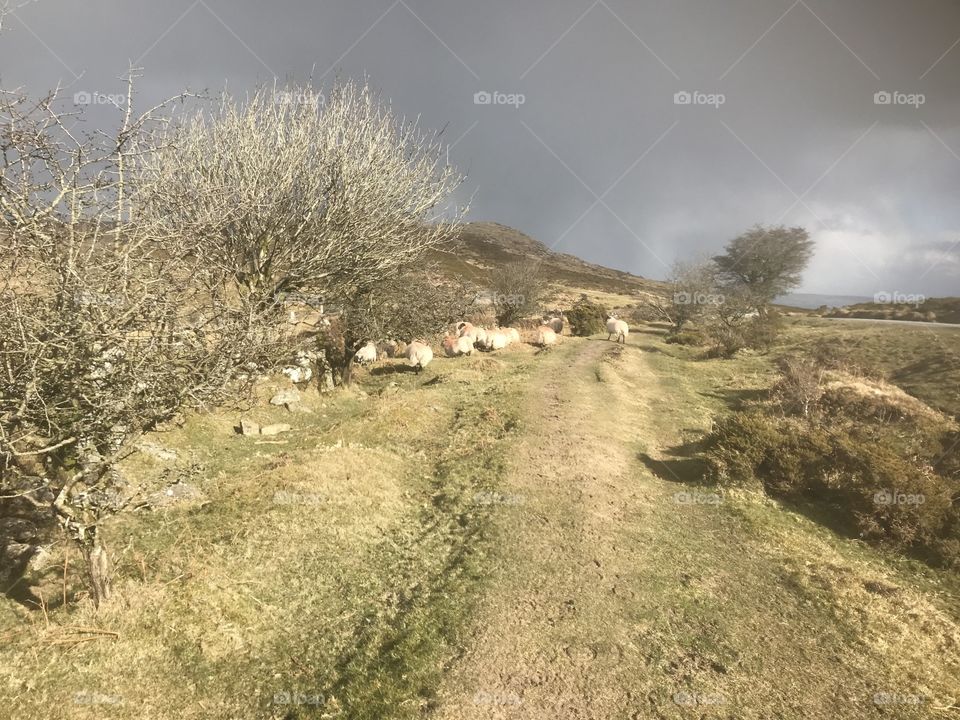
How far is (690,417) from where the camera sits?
60.0ft

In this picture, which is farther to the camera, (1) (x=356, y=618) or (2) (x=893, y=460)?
(2) (x=893, y=460)

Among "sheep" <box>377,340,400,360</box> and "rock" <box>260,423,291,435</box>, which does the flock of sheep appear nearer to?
"sheep" <box>377,340,400,360</box>

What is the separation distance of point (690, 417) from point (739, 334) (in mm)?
16375

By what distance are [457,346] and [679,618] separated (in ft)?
73.6

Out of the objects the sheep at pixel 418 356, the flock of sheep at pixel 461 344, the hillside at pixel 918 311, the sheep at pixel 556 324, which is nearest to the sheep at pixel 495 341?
the flock of sheep at pixel 461 344

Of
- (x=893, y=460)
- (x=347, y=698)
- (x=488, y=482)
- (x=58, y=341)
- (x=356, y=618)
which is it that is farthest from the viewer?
(x=488, y=482)

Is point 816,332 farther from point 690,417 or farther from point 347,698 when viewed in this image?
point 347,698

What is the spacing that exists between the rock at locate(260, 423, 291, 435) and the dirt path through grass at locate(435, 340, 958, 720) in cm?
799

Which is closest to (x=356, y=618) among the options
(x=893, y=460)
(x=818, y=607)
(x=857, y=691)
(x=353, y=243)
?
(x=857, y=691)

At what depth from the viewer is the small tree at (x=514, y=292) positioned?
39.6 m

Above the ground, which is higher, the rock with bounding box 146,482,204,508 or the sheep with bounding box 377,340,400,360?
the sheep with bounding box 377,340,400,360

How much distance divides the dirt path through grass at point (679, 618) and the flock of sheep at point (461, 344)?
14.0 metres

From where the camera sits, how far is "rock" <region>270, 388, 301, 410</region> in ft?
57.6

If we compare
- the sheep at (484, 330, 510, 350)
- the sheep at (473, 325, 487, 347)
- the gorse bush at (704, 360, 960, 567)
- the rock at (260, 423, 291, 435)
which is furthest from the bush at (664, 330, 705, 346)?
the rock at (260, 423, 291, 435)
